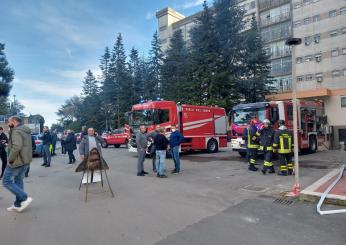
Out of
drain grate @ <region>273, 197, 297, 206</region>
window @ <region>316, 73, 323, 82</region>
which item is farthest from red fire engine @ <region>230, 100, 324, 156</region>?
window @ <region>316, 73, 323, 82</region>

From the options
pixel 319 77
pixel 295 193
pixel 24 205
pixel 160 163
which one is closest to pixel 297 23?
pixel 319 77

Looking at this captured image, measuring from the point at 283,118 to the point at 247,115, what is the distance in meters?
1.73

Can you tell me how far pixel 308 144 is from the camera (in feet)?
59.1

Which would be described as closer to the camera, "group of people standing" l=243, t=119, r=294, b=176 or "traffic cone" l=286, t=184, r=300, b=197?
"traffic cone" l=286, t=184, r=300, b=197

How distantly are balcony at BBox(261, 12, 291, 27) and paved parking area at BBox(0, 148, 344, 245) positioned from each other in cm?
4482

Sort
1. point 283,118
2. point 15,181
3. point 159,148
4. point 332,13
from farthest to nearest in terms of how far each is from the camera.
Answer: point 332,13
point 283,118
point 159,148
point 15,181

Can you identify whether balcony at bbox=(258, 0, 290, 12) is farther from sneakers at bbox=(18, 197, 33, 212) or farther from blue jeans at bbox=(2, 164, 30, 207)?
sneakers at bbox=(18, 197, 33, 212)

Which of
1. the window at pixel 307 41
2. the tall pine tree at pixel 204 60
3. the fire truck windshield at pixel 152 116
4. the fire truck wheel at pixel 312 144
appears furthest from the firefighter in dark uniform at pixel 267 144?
the window at pixel 307 41

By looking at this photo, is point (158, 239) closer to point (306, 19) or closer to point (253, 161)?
point (253, 161)

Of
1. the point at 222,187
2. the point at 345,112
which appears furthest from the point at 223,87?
the point at 222,187

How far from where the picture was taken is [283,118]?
614 inches

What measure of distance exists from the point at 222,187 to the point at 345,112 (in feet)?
78.0

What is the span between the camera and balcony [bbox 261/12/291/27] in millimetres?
50219

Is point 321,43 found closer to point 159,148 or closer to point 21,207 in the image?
point 159,148
